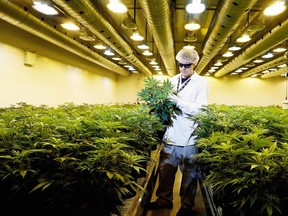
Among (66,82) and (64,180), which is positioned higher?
(66,82)

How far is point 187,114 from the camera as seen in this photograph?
280cm

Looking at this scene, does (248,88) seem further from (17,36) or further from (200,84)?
(200,84)

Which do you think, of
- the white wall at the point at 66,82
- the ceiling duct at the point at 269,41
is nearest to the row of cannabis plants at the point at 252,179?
the ceiling duct at the point at 269,41

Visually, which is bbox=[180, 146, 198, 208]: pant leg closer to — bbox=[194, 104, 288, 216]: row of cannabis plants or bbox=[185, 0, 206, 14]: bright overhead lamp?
bbox=[194, 104, 288, 216]: row of cannabis plants

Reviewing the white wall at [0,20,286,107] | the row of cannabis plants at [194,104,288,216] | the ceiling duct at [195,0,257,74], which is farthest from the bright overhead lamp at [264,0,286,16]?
the white wall at [0,20,286,107]

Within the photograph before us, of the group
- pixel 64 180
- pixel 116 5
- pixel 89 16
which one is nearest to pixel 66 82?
pixel 89 16

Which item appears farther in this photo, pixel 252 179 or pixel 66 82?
pixel 66 82

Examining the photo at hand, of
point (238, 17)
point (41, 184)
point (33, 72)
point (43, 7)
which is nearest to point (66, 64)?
point (33, 72)

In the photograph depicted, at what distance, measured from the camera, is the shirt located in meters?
2.79

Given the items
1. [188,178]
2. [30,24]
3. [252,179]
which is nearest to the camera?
[252,179]

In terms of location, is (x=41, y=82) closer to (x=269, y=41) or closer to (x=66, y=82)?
(x=66, y=82)

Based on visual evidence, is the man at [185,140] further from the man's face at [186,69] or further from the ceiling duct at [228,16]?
the ceiling duct at [228,16]

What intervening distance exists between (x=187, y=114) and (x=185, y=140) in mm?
271

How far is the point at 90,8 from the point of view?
13.0ft
